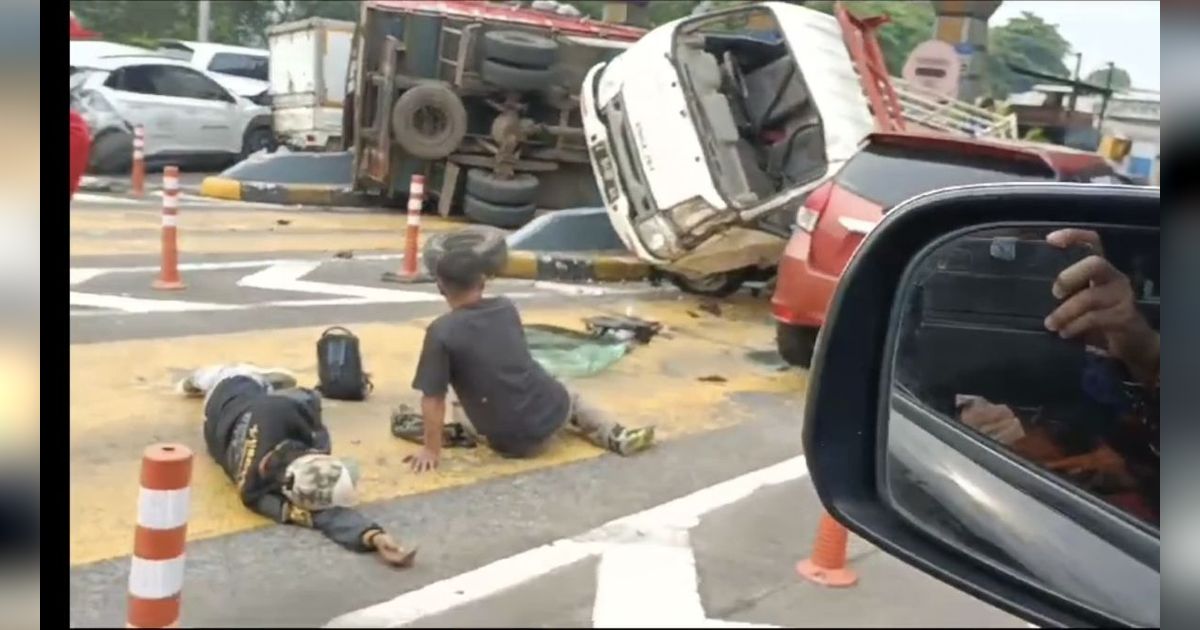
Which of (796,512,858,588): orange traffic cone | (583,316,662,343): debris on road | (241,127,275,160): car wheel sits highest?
(241,127,275,160): car wheel

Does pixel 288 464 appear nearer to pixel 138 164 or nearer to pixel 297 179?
pixel 297 179

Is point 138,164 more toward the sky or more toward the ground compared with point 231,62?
more toward the ground

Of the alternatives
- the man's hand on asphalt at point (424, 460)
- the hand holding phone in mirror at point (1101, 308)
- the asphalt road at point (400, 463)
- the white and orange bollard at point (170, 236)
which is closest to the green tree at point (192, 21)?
the asphalt road at point (400, 463)

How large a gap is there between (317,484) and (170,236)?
2.23m

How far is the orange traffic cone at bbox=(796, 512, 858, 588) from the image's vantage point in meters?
3.05

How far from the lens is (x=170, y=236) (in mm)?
5039

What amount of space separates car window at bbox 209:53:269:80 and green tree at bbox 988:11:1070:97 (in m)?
1.84

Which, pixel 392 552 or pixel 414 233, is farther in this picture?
pixel 414 233

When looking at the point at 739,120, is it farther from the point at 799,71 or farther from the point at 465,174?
the point at 465,174

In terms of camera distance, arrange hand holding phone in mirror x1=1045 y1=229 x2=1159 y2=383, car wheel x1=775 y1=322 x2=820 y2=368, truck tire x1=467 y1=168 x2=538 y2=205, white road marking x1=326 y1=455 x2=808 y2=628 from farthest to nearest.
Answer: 1. truck tire x1=467 y1=168 x2=538 y2=205
2. white road marking x1=326 y1=455 x2=808 y2=628
3. car wheel x1=775 y1=322 x2=820 y2=368
4. hand holding phone in mirror x1=1045 y1=229 x2=1159 y2=383

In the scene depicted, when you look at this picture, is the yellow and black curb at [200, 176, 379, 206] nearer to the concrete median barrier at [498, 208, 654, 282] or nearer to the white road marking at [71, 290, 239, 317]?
the white road marking at [71, 290, 239, 317]

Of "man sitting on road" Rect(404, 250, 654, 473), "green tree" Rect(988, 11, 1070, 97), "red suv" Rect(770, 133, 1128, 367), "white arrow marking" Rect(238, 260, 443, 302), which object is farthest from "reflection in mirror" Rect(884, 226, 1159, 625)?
"white arrow marking" Rect(238, 260, 443, 302)

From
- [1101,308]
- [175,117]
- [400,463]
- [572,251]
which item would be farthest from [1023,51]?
[175,117]

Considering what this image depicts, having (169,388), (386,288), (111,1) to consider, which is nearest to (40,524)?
(111,1)
